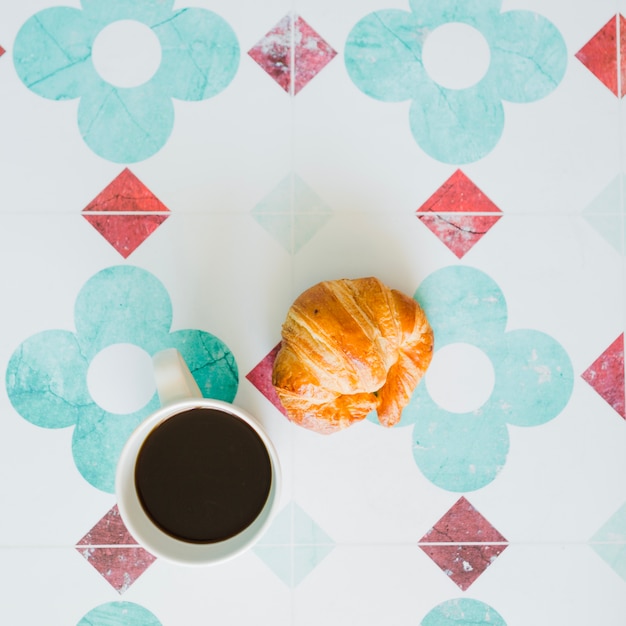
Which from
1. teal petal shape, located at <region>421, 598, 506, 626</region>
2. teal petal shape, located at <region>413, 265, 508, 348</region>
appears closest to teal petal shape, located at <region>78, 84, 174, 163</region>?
teal petal shape, located at <region>413, 265, 508, 348</region>

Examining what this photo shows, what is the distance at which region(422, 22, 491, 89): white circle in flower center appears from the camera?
743mm

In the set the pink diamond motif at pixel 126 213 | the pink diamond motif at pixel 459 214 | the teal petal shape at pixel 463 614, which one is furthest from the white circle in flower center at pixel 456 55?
the teal petal shape at pixel 463 614

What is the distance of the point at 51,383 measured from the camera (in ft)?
2.37

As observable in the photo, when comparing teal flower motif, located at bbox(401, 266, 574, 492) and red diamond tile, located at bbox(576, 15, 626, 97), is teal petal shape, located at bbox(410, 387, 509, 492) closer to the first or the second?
teal flower motif, located at bbox(401, 266, 574, 492)

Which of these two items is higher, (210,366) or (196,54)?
(196,54)

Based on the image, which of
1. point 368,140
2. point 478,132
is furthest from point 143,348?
point 478,132

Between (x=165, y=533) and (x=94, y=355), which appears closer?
(x=165, y=533)

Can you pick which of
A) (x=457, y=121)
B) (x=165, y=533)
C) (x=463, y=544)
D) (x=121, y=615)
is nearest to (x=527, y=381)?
(x=463, y=544)

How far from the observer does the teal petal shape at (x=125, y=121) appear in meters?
Result: 0.73

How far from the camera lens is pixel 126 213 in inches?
28.6

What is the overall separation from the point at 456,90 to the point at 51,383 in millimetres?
564

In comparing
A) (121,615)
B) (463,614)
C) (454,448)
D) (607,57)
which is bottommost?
(121,615)

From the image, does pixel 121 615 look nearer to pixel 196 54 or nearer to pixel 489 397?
pixel 489 397

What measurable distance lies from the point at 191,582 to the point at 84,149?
0.50m
